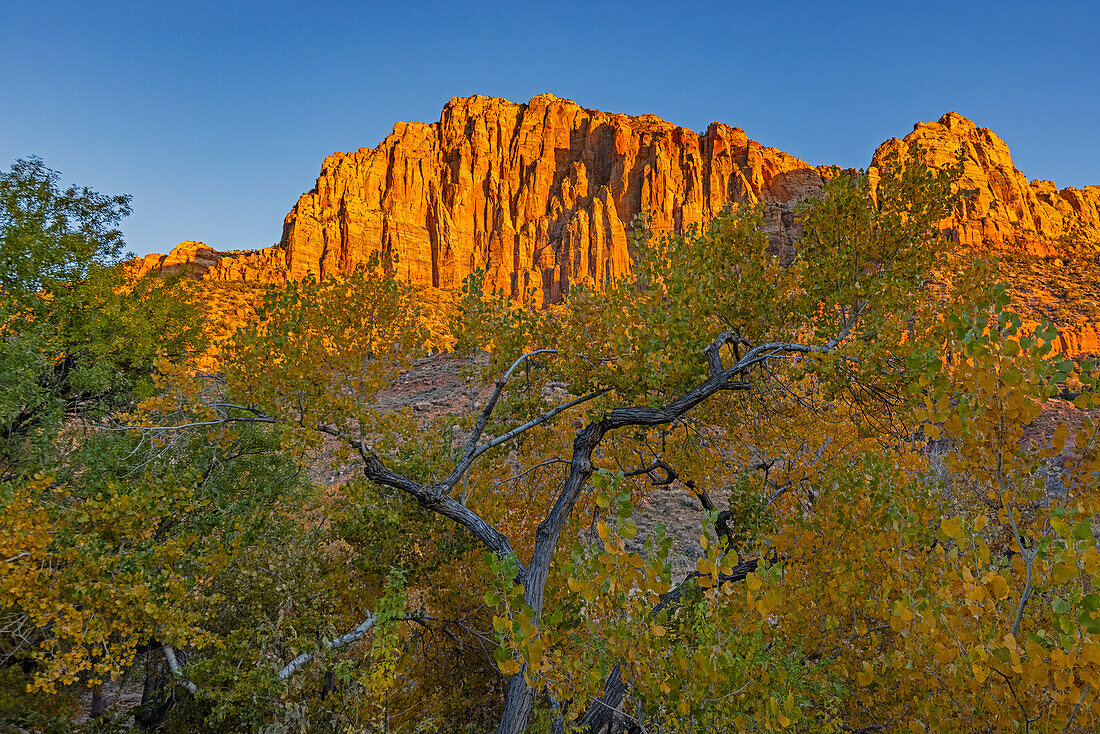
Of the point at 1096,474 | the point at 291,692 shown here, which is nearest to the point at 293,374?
the point at 291,692

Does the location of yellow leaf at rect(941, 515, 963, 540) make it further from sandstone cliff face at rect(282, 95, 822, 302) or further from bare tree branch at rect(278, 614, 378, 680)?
sandstone cliff face at rect(282, 95, 822, 302)

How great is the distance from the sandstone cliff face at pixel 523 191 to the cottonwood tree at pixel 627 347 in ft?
246

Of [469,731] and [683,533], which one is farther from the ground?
[469,731]

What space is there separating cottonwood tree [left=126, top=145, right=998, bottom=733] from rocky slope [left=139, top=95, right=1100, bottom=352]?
236 feet

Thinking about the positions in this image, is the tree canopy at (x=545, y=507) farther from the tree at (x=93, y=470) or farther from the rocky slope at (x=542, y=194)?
the rocky slope at (x=542, y=194)

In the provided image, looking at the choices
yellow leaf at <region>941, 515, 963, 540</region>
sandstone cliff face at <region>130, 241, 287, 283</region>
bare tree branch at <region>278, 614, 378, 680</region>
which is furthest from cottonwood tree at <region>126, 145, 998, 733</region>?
sandstone cliff face at <region>130, 241, 287, 283</region>

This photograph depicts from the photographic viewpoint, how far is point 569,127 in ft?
351

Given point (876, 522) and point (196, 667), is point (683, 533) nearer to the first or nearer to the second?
point (876, 522)

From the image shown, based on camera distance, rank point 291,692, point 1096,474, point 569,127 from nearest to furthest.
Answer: point 1096,474, point 291,692, point 569,127

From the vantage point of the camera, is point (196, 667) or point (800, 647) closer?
point (800, 647)

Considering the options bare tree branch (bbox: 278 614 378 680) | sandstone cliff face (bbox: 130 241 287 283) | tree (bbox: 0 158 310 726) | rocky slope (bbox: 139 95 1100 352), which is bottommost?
bare tree branch (bbox: 278 614 378 680)

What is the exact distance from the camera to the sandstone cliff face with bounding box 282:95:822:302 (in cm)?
8681

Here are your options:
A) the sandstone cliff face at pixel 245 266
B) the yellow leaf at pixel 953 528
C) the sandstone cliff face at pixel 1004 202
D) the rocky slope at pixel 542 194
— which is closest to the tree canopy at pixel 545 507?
the yellow leaf at pixel 953 528

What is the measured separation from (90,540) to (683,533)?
59.9 ft
